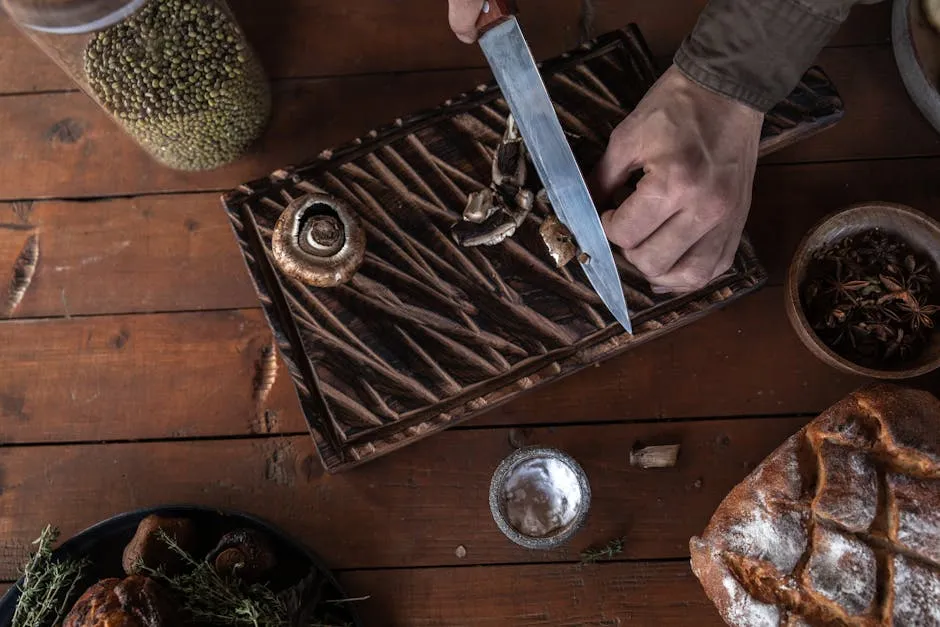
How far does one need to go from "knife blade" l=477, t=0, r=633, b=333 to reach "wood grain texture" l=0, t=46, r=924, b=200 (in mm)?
205

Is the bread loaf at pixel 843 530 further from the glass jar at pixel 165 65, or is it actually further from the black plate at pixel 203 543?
the glass jar at pixel 165 65

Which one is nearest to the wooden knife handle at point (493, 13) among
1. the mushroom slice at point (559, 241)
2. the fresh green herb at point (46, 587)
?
the mushroom slice at point (559, 241)

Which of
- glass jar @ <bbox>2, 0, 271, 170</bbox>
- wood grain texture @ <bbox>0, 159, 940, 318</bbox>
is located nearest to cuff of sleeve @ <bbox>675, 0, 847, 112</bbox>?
wood grain texture @ <bbox>0, 159, 940, 318</bbox>

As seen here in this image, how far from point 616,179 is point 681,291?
0.59ft

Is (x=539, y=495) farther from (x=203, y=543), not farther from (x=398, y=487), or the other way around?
(x=203, y=543)

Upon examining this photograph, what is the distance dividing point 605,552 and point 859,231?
552 mm

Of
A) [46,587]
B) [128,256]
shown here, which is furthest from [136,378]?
[46,587]

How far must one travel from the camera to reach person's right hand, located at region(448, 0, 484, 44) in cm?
83

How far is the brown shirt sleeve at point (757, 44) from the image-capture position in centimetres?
76

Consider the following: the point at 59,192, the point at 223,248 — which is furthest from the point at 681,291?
the point at 59,192

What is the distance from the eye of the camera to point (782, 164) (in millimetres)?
1070

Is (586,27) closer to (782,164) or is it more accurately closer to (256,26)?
(782,164)

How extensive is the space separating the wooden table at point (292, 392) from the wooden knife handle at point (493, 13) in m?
0.24

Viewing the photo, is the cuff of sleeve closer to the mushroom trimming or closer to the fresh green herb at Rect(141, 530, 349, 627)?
the mushroom trimming
